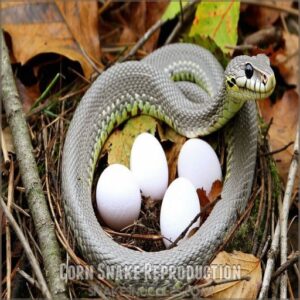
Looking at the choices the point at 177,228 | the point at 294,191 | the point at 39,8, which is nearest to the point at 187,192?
the point at 177,228

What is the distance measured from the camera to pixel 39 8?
6113mm

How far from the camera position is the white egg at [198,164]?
4844mm

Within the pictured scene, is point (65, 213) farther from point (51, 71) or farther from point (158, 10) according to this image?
point (158, 10)

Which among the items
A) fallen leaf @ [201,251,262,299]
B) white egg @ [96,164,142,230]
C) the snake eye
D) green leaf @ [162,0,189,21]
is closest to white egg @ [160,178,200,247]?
white egg @ [96,164,142,230]

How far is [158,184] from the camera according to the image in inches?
191

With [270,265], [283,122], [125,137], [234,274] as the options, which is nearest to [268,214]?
[270,265]

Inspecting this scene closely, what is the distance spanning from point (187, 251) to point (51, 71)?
249 cm

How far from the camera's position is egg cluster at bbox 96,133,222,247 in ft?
14.9

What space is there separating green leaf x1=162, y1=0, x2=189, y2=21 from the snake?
36 cm

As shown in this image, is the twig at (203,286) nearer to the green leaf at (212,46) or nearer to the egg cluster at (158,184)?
the egg cluster at (158,184)

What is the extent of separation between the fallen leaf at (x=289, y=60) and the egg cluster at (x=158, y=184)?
1.70m

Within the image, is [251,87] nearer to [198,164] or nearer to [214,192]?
[198,164]

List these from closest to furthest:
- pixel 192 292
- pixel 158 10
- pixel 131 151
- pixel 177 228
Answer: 1. pixel 192 292
2. pixel 177 228
3. pixel 131 151
4. pixel 158 10

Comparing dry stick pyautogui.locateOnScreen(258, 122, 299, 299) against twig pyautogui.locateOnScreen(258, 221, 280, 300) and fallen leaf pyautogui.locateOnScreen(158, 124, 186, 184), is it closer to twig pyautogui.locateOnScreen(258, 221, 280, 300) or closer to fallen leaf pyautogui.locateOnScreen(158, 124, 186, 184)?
twig pyautogui.locateOnScreen(258, 221, 280, 300)
